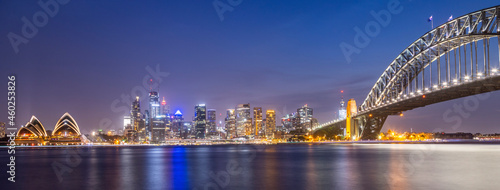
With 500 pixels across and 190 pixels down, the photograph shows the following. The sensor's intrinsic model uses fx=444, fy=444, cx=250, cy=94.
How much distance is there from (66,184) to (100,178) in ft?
12.0

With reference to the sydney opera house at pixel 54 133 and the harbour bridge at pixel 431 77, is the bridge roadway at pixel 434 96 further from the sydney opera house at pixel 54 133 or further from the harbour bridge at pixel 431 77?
the sydney opera house at pixel 54 133

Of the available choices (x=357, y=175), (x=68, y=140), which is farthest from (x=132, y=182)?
(x=68, y=140)

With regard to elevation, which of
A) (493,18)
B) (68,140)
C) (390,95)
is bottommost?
(68,140)

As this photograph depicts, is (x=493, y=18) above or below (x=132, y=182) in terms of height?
above

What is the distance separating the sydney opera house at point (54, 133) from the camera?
147 meters

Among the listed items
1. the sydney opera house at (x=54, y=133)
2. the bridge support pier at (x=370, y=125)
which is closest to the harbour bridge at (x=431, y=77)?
the bridge support pier at (x=370, y=125)

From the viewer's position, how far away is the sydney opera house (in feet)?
483

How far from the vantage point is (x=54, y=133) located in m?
165

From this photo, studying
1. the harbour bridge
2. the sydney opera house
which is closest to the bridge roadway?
the harbour bridge

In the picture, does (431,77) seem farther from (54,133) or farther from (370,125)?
(54,133)

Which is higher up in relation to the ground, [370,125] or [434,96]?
[434,96]

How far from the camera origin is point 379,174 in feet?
92.3

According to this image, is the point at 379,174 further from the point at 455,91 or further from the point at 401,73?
the point at 401,73

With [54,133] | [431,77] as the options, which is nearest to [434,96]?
[431,77]
